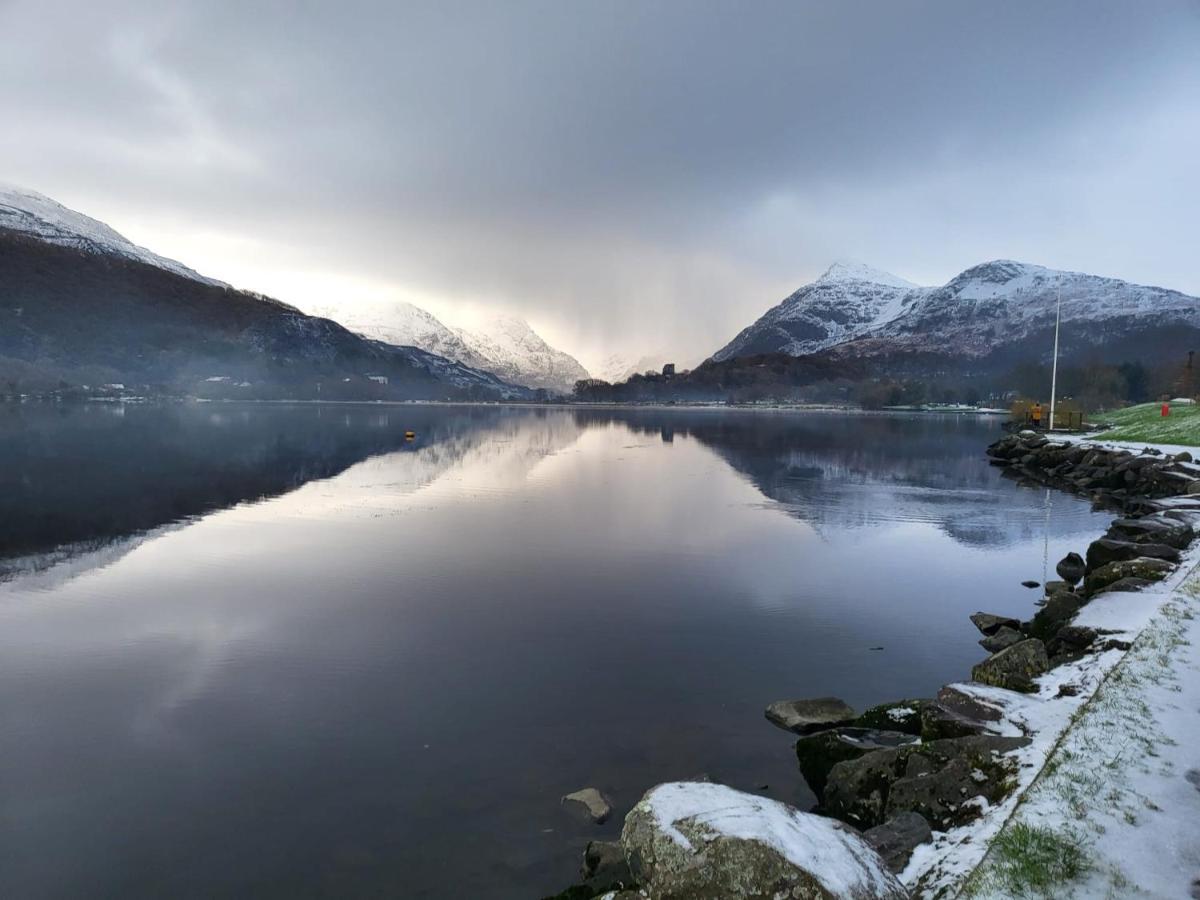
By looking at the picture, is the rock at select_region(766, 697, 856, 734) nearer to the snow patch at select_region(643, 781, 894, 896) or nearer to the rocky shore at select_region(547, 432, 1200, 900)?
the rocky shore at select_region(547, 432, 1200, 900)

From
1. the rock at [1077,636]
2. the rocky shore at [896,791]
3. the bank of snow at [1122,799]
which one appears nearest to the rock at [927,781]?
the rocky shore at [896,791]

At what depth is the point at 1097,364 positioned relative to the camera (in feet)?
580

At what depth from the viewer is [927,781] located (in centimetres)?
819

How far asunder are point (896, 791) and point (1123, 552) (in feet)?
47.9

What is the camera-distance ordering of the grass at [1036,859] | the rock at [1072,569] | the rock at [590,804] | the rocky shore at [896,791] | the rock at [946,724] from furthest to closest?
the rock at [1072,569], the rock at [946,724], the rock at [590,804], the grass at [1036,859], the rocky shore at [896,791]

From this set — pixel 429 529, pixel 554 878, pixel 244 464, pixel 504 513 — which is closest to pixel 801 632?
pixel 554 878

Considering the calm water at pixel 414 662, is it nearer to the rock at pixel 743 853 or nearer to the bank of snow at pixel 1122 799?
the rock at pixel 743 853

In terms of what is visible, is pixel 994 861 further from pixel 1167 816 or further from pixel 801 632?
pixel 801 632

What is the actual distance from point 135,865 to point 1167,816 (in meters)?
11.0

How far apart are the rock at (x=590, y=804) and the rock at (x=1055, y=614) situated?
33.7ft

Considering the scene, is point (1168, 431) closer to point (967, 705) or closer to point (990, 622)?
point (990, 622)

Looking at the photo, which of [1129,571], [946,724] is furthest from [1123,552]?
[946,724]

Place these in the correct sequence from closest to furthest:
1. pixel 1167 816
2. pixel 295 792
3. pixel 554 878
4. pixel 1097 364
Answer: pixel 1167 816 < pixel 554 878 < pixel 295 792 < pixel 1097 364

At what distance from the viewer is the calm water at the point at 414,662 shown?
8938 millimetres
